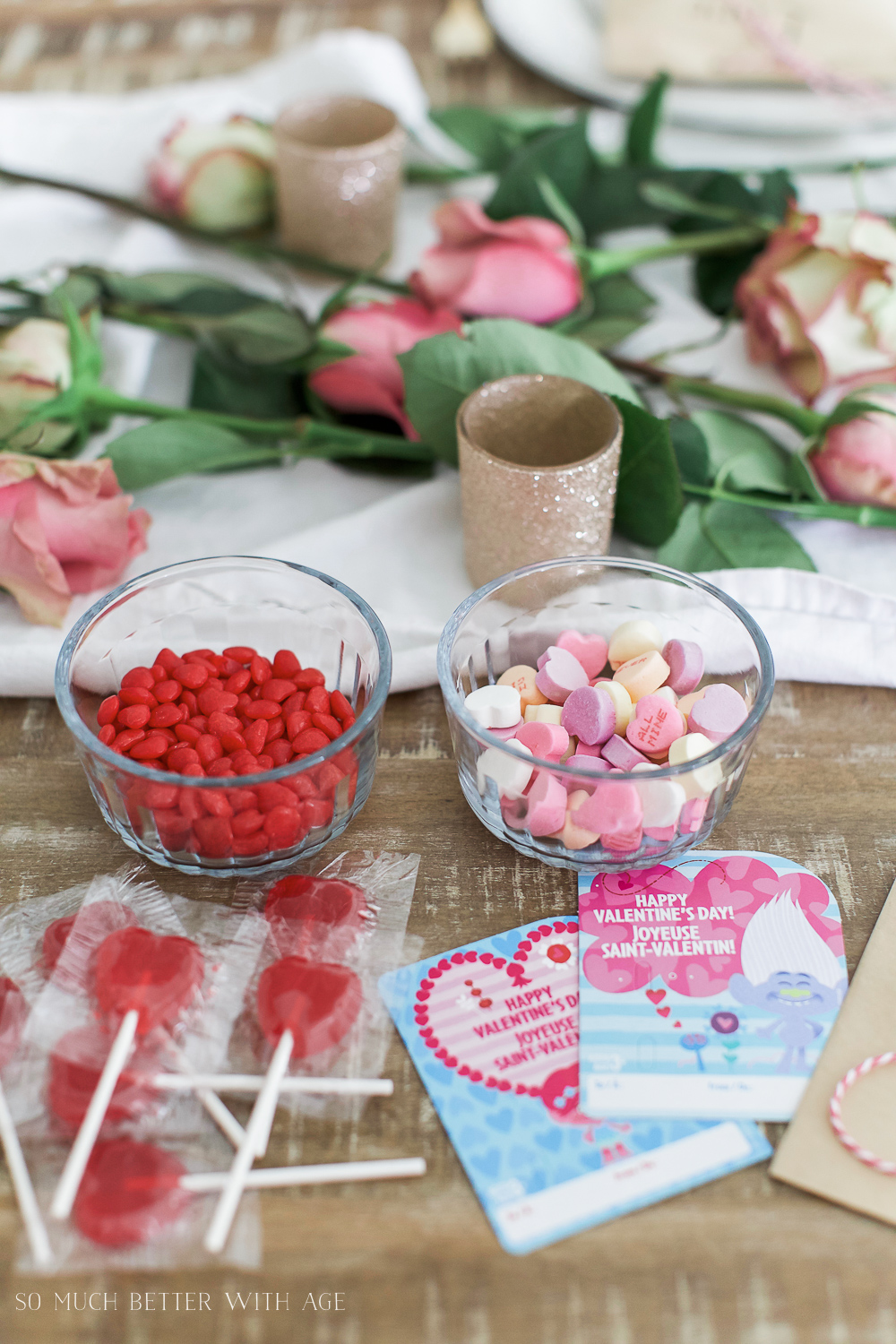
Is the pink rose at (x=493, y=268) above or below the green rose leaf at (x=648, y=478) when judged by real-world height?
above

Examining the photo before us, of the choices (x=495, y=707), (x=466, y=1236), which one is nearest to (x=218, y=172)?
(x=495, y=707)

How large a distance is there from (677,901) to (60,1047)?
31cm

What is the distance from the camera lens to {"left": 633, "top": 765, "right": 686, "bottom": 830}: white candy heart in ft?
1.73

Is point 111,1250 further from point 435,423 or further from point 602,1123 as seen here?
point 435,423

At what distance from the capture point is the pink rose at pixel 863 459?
694 mm

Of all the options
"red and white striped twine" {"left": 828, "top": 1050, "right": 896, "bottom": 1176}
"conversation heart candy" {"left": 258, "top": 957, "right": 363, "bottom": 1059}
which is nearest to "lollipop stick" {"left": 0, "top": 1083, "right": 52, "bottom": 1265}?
"conversation heart candy" {"left": 258, "top": 957, "right": 363, "bottom": 1059}

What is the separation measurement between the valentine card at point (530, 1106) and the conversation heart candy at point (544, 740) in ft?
0.29

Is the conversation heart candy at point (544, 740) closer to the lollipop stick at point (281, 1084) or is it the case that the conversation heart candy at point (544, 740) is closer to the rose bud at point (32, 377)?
the lollipop stick at point (281, 1084)

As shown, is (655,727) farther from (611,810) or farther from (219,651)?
(219,651)

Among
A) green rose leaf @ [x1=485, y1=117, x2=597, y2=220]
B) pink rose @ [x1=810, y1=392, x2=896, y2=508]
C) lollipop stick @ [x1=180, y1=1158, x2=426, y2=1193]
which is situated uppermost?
green rose leaf @ [x1=485, y1=117, x2=597, y2=220]

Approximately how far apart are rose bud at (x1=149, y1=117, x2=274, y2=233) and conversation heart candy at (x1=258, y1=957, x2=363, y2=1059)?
0.72 meters

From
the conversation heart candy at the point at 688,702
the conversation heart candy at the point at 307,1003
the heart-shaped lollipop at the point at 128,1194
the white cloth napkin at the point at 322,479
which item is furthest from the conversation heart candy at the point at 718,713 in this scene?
the heart-shaped lollipop at the point at 128,1194

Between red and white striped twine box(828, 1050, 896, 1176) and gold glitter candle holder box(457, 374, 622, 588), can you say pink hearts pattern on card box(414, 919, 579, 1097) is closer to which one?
red and white striped twine box(828, 1050, 896, 1176)

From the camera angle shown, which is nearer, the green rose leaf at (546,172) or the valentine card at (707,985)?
the valentine card at (707,985)
